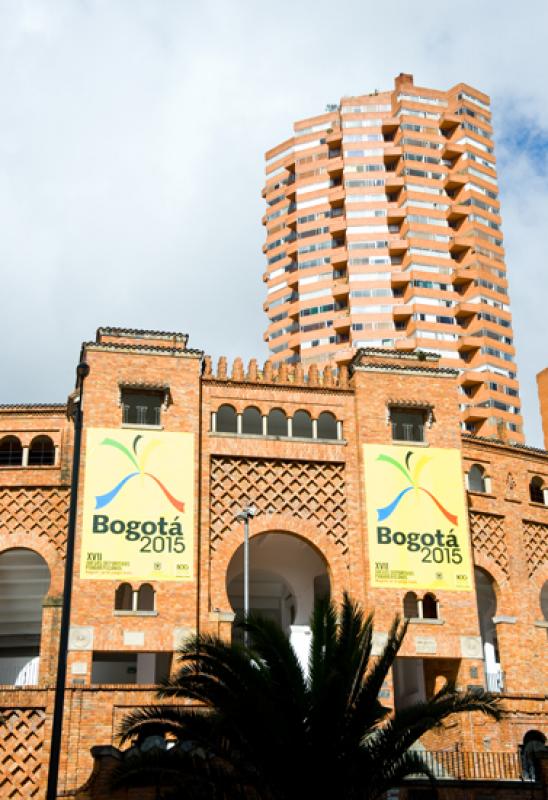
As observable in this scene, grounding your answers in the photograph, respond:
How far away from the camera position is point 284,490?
28281 mm

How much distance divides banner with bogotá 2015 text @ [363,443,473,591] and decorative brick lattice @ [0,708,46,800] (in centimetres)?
929

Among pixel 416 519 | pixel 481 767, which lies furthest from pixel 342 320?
pixel 481 767

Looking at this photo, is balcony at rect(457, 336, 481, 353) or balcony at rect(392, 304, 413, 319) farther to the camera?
balcony at rect(457, 336, 481, 353)

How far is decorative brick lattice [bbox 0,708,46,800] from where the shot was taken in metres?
23.7

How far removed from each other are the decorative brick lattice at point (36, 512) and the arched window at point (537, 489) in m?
14.7

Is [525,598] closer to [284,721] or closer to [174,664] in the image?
[174,664]

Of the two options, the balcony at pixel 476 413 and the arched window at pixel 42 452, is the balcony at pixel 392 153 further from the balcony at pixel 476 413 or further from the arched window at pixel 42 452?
the arched window at pixel 42 452

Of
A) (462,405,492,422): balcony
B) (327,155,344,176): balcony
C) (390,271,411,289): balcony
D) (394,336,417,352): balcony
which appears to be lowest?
(462,405,492,422): balcony

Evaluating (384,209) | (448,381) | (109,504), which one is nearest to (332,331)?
(384,209)

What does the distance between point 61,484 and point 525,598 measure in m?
13.7

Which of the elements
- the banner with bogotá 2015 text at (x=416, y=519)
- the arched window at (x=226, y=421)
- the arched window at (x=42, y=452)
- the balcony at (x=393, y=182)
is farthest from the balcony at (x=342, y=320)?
the arched window at (x=42, y=452)

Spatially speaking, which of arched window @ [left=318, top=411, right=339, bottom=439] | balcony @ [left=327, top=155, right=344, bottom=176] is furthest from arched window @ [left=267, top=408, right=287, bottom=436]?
balcony @ [left=327, top=155, right=344, bottom=176]

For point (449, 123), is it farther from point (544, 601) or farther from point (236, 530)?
point (236, 530)

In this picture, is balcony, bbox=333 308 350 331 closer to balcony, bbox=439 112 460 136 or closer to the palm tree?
balcony, bbox=439 112 460 136
